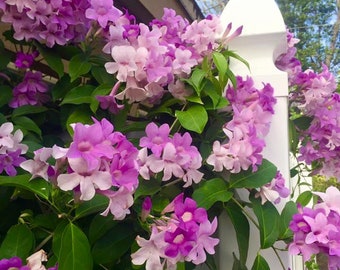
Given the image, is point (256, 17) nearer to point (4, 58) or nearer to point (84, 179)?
point (4, 58)

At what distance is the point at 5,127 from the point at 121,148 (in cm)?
33

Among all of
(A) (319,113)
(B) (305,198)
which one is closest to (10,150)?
(B) (305,198)

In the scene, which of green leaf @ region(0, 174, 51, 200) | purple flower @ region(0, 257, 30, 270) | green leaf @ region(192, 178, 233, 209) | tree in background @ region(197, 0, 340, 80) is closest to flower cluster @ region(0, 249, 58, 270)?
purple flower @ region(0, 257, 30, 270)

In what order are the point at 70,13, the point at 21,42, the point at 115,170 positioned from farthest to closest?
the point at 21,42 < the point at 70,13 < the point at 115,170

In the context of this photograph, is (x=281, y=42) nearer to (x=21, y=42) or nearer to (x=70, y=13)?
(x=70, y=13)

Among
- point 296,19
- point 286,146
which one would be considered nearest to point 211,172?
point 286,146

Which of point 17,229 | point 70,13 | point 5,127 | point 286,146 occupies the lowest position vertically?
point 286,146

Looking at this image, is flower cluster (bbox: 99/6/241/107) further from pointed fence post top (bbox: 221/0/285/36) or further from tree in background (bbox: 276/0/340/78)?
tree in background (bbox: 276/0/340/78)

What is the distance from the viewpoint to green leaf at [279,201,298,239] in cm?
100

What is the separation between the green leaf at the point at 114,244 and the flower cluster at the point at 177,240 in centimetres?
11

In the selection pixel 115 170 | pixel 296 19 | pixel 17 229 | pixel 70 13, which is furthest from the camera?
pixel 296 19

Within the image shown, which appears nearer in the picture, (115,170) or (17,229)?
(115,170)

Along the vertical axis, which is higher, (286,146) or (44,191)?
(44,191)

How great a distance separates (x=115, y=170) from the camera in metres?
0.73
